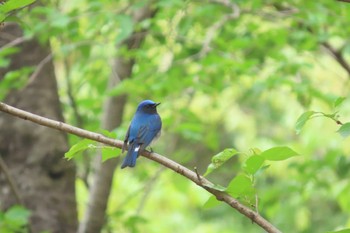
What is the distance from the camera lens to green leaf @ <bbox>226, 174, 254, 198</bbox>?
196 centimetres

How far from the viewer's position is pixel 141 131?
3.29 meters

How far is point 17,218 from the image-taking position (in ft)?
12.0

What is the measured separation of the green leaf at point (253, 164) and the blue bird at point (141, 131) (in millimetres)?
966

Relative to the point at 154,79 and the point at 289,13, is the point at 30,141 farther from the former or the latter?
the point at 289,13

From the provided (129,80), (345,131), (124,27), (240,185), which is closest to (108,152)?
(240,185)

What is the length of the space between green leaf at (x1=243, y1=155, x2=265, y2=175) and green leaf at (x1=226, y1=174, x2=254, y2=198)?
4 cm

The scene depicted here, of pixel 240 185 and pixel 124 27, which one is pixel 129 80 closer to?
pixel 124 27

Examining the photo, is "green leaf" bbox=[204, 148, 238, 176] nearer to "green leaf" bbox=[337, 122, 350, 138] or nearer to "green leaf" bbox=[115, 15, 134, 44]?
"green leaf" bbox=[337, 122, 350, 138]

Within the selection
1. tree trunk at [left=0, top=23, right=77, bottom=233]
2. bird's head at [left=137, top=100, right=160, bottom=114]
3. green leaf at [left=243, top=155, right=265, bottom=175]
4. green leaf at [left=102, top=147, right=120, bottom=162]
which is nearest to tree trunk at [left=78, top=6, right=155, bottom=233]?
tree trunk at [left=0, top=23, right=77, bottom=233]

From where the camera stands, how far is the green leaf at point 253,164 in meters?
1.98

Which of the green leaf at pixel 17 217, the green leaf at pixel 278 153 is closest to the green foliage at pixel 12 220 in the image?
the green leaf at pixel 17 217

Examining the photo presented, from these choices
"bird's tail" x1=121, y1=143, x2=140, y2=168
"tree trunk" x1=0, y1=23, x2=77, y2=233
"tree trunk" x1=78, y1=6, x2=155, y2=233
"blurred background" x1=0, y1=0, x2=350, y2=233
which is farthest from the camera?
"tree trunk" x1=78, y1=6, x2=155, y2=233

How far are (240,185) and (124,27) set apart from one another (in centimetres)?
238

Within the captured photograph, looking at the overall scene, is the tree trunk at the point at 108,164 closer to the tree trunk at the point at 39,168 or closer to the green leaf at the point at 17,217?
the tree trunk at the point at 39,168
